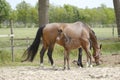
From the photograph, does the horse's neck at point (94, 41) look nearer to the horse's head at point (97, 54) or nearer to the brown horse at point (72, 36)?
the horse's head at point (97, 54)

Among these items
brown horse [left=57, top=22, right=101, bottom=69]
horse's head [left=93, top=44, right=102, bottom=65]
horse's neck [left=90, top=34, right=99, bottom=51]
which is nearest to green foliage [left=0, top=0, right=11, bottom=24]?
horse's head [left=93, top=44, right=102, bottom=65]

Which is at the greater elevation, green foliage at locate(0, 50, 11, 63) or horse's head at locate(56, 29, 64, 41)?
horse's head at locate(56, 29, 64, 41)

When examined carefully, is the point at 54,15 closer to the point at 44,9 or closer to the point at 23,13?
the point at 23,13

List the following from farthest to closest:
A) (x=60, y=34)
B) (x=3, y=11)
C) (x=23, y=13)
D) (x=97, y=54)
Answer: (x=23, y=13) → (x=3, y=11) → (x=97, y=54) → (x=60, y=34)

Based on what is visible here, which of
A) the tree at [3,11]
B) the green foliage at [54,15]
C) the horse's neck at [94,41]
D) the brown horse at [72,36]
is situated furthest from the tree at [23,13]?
the brown horse at [72,36]

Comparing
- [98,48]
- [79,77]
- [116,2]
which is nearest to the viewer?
[79,77]

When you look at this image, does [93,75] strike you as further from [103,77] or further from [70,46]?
[70,46]

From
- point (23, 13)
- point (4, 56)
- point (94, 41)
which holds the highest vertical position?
point (23, 13)

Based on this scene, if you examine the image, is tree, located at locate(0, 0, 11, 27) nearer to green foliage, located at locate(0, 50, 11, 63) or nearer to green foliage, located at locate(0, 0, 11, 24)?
green foliage, located at locate(0, 0, 11, 24)

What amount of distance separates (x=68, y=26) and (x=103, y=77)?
289cm

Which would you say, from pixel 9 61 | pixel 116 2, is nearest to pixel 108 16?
pixel 116 2

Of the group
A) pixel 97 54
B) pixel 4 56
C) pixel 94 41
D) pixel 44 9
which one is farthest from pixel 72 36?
pixel 44 9

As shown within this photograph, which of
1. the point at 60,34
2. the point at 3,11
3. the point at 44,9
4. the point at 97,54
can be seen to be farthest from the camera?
the point at 3,11

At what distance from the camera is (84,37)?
425 inches
